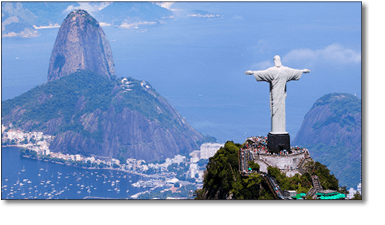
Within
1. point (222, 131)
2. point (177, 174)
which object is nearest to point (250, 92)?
point (222, 131)

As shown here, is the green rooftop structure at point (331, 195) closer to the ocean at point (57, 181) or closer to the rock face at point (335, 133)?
the rock face at point (335, 133)

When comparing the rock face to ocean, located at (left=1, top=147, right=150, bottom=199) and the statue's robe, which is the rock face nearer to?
ocean, located at (left=1, top=147, right=150, bottom=199)

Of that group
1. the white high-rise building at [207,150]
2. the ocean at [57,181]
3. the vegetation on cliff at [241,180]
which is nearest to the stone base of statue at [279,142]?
the vegetation on cliff at [241,180]

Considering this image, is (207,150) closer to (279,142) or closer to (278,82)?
(279,142)

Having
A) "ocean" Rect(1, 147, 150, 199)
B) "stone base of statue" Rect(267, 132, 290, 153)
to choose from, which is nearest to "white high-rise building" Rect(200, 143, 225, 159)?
"ocean" Rect(1, 147, 150, 199)

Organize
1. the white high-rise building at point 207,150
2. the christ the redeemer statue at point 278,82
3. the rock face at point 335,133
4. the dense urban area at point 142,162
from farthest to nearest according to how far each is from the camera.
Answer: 1. the white high-rise building at point 207,150
2. the dense urban area at point 142,162
3. the rock face at point 335,133
4. the christ the redeemer statue at point 278,82

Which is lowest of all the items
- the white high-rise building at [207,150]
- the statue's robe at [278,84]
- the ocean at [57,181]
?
the ocean at [57,181]

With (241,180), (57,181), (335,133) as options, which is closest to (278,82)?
(241,180)
